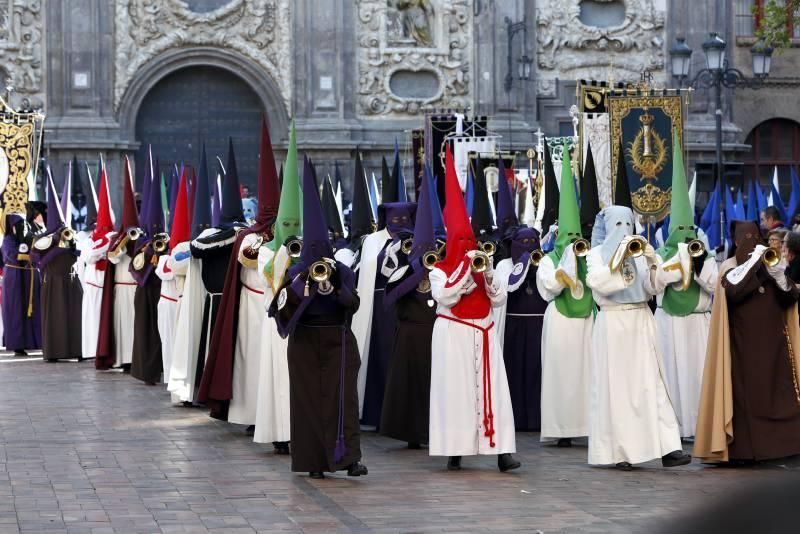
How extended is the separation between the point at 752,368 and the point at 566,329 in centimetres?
187

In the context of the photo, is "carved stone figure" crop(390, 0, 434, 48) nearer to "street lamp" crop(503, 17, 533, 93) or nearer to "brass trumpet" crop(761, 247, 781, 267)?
"street lamp" crop(503, 17, 533, 93)

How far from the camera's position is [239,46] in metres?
31.6

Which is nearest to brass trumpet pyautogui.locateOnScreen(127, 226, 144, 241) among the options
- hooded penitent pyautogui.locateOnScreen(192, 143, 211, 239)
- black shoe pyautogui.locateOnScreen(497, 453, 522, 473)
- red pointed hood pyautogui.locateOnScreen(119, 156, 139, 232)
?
red pointed hood pyautogui.locateOnScreen(119, 156, 139, 232)

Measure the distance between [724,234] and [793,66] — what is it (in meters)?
17.1

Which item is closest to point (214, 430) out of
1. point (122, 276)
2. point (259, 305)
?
point (259, 305)

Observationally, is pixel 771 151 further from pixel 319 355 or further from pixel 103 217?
pixel 319 355

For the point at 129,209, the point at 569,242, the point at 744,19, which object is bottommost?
the point at 569,242

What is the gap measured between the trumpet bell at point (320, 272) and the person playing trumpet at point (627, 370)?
1.87 m

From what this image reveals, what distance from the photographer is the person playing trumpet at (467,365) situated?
9398mm

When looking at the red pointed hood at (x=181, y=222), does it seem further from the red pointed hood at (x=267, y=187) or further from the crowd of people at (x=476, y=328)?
the red pointed hood at (x=267, y=187)

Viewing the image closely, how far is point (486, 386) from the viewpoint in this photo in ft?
31.0

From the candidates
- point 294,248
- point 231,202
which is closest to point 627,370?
point 294,248

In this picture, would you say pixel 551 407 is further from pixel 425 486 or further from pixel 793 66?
pixel 793 66

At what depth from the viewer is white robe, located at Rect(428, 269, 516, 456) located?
30.9 ft
